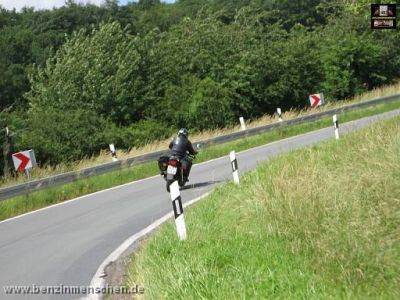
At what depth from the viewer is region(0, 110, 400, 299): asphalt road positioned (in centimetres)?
833

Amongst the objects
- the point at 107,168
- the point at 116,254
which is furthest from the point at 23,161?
the point at 116,254

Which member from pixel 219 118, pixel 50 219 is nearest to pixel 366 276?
pixel 50 219

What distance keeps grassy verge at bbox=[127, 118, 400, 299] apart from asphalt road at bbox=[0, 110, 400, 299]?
1041mm

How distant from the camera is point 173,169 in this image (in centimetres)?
1424

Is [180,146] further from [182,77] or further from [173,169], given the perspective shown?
[182,77]

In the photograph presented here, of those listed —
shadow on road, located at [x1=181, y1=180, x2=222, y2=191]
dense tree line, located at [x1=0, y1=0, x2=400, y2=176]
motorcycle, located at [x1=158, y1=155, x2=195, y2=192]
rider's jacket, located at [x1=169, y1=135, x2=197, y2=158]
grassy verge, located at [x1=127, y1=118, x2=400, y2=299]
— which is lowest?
dense tree line, located at [x1=0, y1=0, x2=400, y2=176]

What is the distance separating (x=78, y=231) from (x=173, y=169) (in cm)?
347

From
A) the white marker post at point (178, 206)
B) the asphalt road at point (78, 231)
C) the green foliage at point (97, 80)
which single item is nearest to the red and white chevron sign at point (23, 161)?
the asphalt road at point (78, 231)

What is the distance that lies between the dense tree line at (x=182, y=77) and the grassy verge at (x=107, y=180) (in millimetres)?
7039

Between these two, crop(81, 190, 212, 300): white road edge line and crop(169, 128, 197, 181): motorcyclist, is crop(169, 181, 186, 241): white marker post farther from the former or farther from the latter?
crop(169, 128, 197, 181): motorcyclist

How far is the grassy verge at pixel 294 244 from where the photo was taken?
18.8 ft

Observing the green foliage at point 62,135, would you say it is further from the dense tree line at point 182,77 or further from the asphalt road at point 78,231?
the asphalt road at point 78,231

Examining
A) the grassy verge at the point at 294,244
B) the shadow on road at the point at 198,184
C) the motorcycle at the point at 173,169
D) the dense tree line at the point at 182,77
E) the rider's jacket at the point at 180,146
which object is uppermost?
the grassy verge at the point at 294,244

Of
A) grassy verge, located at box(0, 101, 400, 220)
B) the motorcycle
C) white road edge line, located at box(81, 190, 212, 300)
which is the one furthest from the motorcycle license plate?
grassy verge, located at box(0, 101, 400, 220)
